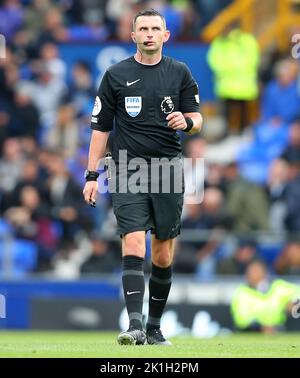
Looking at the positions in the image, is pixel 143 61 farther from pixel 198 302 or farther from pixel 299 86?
pixel 299 86

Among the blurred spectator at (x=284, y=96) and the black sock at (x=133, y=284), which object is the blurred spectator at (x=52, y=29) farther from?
the black sock at (x=133, y=284)

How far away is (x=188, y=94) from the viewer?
34.1ft

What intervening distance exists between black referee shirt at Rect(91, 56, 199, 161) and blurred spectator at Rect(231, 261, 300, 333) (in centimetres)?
678

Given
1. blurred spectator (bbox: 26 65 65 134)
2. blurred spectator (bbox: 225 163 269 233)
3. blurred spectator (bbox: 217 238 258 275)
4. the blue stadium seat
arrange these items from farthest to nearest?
blurred spectator (bbox: 26 65 65 134), blurred spectator (bbox: 225 163 269 233), the blue stadium seat, blurred spectator (bbox: 217 238 258 275)

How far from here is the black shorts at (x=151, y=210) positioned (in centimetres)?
1009

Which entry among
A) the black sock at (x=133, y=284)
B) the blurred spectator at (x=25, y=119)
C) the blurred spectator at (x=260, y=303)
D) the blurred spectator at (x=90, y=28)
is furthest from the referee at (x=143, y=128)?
the blurred spectator at (x=90, y=28)

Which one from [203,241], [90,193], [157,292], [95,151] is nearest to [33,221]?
[203,241]

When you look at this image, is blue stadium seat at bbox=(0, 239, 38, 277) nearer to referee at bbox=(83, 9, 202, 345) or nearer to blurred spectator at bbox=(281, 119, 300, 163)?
blurred spectator at bbox=(281, 119, 300, 163)

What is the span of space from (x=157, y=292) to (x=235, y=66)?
11.6 m

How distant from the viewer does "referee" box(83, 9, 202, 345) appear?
1009cm

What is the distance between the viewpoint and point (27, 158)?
20.5 meters

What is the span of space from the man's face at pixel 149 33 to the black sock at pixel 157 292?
176cm

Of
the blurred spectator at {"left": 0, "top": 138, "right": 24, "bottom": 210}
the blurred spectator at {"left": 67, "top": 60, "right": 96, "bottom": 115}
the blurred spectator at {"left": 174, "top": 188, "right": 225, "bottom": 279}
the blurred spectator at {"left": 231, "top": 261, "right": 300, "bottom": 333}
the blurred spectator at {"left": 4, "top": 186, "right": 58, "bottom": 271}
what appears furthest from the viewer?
the blurred spectator at {"left": 67, "top": 60, "right": 96, "bottom": 115}

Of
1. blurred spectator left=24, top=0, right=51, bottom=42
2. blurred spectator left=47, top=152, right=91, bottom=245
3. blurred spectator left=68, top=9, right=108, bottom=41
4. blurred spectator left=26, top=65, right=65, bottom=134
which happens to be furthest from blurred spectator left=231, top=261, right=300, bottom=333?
blurred spectator left=24, top=0, right=51, bottom=42
